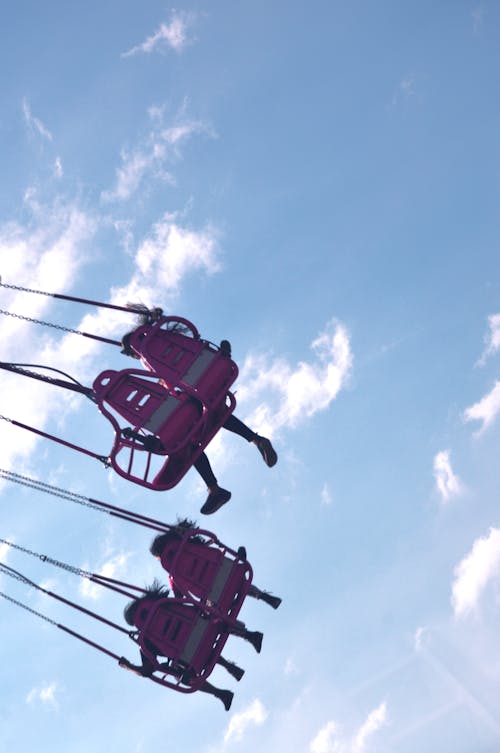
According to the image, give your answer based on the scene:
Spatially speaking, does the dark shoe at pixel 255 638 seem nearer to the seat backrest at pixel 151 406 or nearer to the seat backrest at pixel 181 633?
the seat backrest at pixel 181 633

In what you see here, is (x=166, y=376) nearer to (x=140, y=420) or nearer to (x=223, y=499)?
(x=140, y=420)

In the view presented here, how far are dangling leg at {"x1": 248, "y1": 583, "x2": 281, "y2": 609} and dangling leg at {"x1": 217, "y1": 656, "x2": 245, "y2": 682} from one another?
241cm

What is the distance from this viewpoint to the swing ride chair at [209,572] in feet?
89.9

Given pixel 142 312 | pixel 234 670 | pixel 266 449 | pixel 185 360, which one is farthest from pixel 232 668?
pixel 142 312

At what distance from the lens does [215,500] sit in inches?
1149

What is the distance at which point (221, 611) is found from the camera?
27.3 meters

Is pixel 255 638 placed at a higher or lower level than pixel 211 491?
lower

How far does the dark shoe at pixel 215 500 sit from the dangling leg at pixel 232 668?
521 cm

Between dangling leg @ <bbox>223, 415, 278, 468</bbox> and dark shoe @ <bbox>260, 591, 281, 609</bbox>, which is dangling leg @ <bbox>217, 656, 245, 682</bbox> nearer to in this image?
dark shoe @ <bbox>260, 591, 281, 609</bbox>

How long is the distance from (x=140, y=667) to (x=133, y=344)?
11112 millimetres

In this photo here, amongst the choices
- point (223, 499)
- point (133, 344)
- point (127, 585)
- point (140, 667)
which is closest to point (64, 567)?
point (127, 585)

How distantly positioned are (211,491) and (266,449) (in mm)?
2537

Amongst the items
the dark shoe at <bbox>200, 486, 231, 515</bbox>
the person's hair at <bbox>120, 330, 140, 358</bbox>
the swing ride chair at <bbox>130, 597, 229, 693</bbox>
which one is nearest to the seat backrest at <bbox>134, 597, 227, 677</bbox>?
the swing ride chair at <bbox>130, 597, 229, 693</bbox>

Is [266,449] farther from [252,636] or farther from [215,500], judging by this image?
[252,636]
